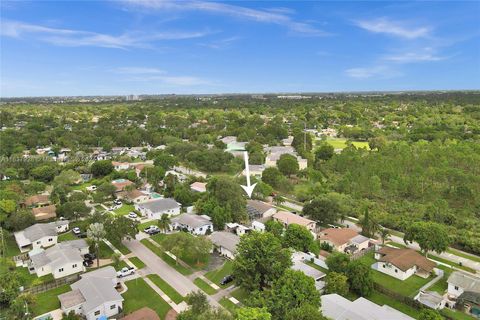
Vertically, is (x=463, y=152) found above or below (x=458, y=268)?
above

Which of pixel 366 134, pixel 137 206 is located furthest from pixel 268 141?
pixel 137 206

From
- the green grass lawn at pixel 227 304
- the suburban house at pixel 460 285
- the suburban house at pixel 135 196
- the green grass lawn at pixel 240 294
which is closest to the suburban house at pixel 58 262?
the green grass lawn at pixel 227 304

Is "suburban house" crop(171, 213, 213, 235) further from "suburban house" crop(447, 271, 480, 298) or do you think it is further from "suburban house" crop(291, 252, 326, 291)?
"suburban house" crop(447, 271, 480, 298)

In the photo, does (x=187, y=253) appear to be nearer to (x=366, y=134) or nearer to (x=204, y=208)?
(x=204, y=208)

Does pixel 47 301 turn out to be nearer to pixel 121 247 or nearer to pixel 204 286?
pixel 121 247

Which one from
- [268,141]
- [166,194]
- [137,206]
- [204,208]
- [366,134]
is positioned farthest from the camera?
[366,134]

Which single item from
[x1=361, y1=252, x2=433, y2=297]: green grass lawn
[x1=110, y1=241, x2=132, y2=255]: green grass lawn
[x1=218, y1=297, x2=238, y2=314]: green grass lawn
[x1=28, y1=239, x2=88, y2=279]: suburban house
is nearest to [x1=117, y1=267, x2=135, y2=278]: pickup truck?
[x1=28, y1=239, x2=88, y2=279]: suburban house
